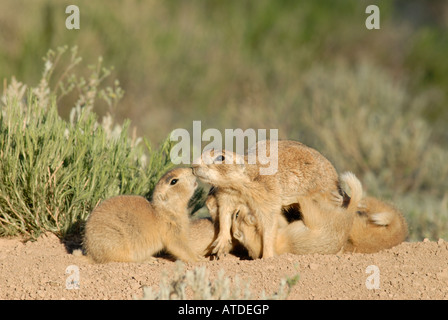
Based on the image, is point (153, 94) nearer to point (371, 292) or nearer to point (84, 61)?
point (84, 61)

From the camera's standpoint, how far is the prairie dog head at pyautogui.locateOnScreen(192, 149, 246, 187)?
17.9ft

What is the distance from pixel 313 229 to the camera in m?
5.58

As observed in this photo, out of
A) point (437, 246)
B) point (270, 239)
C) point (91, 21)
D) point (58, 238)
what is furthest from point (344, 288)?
point (91, 21)

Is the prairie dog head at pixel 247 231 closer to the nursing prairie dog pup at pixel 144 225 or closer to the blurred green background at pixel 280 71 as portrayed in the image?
the nursing prairie dog pup at pixel 144 225

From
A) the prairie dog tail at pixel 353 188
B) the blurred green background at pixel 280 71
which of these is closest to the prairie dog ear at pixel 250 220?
the prairie dog tail at pixel 353 188

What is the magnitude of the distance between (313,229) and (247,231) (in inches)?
23.2

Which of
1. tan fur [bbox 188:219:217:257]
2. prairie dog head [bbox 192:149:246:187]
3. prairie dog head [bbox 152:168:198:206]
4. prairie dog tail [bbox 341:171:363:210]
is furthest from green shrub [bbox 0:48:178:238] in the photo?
prairie dog tail [bbox 341:171:363:210]

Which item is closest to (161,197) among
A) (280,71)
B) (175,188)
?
(175,188)

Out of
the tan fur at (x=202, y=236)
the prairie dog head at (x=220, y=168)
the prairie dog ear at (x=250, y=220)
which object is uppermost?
the prairie dog head at (x=220, y=168)

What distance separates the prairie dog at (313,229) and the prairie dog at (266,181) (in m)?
0.09

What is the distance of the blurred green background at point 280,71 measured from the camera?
12.8m

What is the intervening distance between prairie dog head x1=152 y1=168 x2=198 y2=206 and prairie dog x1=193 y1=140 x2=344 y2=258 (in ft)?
0.58

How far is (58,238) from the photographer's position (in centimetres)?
593

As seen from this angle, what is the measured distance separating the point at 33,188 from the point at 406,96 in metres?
12.0
